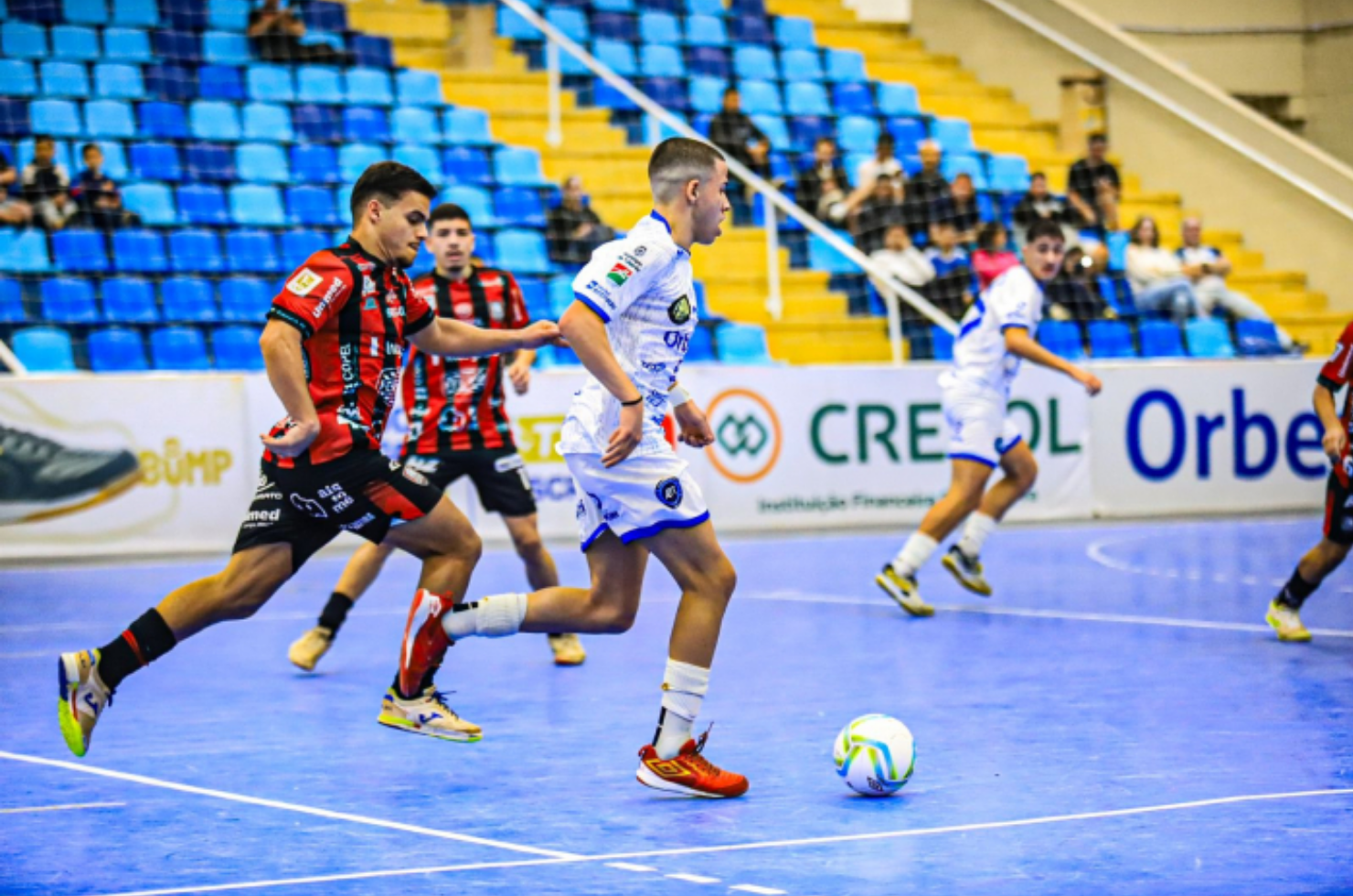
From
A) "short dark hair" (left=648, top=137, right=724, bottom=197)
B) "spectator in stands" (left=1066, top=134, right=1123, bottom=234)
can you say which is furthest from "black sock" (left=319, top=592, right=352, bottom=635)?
"spectator in stands" (left=1066, top=134, right=1123, bottom=234)

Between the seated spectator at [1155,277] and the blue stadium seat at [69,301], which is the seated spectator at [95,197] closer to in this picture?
the blue stadium seat at [69,301]

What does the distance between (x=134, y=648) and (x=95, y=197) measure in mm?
11164

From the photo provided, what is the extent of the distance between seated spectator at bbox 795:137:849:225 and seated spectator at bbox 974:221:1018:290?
164cm

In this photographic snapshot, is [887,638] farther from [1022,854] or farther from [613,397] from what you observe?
[1022,854]

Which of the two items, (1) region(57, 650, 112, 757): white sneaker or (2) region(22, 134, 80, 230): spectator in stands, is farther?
(2) region(22, 134, 80, 230): spectator in stands

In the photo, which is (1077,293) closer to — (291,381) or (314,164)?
(314,164)

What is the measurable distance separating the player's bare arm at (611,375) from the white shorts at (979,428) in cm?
526

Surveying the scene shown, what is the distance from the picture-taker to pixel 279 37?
61.3 ft

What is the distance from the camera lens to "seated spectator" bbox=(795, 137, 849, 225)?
18.9 meters

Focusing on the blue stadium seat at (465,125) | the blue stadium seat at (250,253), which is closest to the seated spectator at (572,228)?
the blue stadium seat at (465,125)

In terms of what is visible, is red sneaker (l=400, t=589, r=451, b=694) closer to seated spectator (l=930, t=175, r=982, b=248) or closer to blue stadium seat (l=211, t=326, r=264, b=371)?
blue stadium seat (l=211, t=326, r=264, b=371)

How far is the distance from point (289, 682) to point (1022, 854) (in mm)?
4318

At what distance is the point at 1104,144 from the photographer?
21.1 meters

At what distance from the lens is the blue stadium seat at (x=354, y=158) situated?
17641 mm
